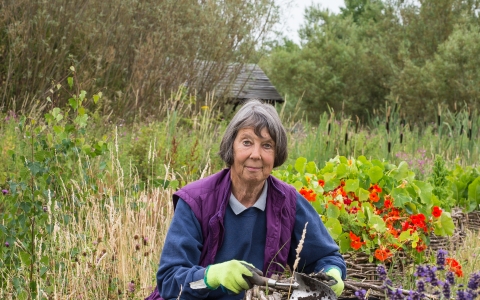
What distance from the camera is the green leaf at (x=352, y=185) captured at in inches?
150

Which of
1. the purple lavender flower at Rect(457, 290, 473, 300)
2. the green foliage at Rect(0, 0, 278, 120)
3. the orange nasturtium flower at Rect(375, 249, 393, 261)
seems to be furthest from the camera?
the green foliage at Rect(0, 0, 278, 120)

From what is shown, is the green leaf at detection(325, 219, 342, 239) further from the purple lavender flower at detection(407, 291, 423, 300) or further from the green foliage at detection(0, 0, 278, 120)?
the green foliage at detection(0, 0, 278, 120)

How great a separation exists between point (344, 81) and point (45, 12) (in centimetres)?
2406

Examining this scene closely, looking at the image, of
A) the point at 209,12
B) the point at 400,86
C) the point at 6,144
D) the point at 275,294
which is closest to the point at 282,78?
the point at 400,86

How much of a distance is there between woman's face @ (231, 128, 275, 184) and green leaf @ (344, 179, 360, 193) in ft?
4.49

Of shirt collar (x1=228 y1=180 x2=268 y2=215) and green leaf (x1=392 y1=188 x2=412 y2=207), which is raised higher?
shirt collar (x1=228 y1=180 x2=268 y2=215)

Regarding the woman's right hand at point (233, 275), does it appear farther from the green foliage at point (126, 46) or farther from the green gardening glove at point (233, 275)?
the green foliage at point (126, 46)

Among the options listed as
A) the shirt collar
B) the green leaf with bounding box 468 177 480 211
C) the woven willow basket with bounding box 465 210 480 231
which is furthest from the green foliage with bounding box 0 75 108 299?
the woven willow basket with bounding box 465 210 480 231

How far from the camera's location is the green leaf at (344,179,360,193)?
3.82 meters

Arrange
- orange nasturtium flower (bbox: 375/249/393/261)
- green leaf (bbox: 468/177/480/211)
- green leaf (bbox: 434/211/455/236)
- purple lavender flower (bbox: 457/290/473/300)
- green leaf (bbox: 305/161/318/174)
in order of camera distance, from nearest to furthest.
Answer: purple lavender flower (bbox: 457/290/473/300) < orange nasturtium flower (bbox: 375/249/393/261) < green leaf (bbox: 434/211/455/236) < green leaf (bbox: 305/161/318/174) < green leaf (bbox: 468/177/480/211)

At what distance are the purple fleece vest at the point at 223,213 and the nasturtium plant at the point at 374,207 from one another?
983 millimetres

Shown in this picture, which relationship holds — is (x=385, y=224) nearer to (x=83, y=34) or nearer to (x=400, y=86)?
(x=83, y=34)

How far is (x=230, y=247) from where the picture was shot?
8.48ft

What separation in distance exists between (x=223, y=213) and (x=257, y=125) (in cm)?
38
